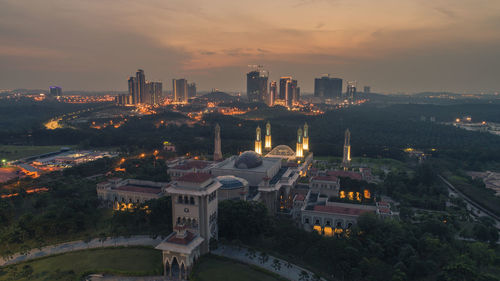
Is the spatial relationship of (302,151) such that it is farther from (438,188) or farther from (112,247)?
(112,247)

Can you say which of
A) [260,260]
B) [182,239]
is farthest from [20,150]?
[260,260]

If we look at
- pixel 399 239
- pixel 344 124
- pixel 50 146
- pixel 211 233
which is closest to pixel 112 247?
pixel 211 233

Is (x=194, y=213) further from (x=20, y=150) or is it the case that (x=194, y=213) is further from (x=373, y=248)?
(x=20, y=150)

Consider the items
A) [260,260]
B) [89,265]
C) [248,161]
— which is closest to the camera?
[89,265]

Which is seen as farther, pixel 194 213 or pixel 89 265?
pixel 194 213

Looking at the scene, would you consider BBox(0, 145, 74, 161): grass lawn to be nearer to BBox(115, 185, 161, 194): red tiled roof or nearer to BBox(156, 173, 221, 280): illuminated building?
BBox(115, 185, 161, 194): red tiled roof
